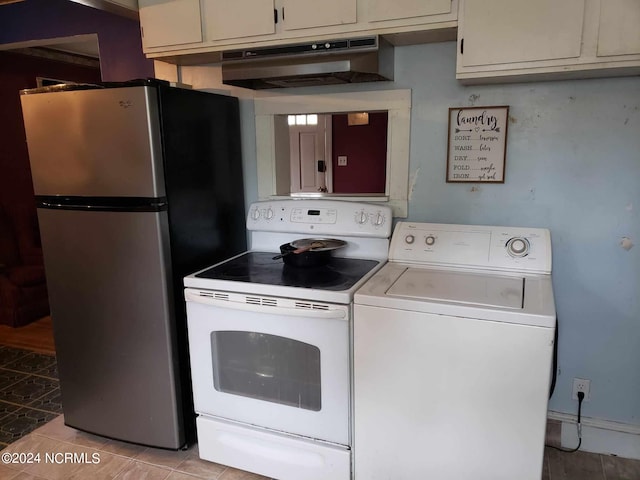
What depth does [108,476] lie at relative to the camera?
2041 millimetres

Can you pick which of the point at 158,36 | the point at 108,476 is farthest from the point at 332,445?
the point at 158,36

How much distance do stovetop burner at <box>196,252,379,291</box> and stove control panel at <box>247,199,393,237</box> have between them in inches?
6.0

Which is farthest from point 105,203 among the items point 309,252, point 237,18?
point 237,18

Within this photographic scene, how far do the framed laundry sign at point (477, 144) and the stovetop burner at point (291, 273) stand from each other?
0.60 m

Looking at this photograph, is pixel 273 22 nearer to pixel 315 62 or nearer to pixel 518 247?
pixel 315 62

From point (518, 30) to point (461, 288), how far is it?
971 mm

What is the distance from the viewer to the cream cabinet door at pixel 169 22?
85.8 inches

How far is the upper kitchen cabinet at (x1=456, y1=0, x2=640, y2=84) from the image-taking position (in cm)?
159

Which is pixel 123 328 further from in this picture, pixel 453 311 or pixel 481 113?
pixel 481 113

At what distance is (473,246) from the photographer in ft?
6.52

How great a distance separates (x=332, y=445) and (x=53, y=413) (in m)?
1.69

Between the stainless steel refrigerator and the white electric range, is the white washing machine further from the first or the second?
the stainless steel refrigerator

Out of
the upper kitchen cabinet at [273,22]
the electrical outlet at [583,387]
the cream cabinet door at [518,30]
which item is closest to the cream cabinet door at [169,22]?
the upper kitchen cabinet at [273,22]

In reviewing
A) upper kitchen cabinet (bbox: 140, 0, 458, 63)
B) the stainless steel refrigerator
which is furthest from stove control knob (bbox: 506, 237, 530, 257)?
the stainless steel refrigerator
